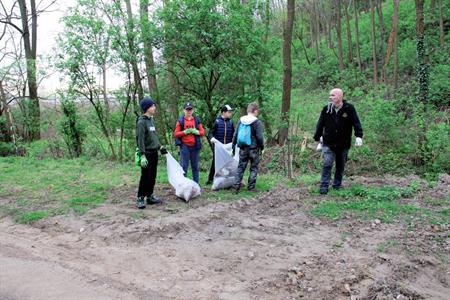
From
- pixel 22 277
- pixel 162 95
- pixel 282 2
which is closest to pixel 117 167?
pixel 162 95

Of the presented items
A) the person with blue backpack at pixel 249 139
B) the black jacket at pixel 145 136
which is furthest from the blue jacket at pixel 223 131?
the black jacket at pixel 145 136

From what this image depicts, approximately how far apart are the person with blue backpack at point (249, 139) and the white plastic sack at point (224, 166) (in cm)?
22

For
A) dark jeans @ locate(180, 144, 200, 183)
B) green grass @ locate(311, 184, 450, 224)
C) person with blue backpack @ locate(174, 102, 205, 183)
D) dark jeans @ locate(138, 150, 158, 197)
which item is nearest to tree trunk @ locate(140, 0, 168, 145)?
person with blue backpack @ locate(174, 102, 205, 183)

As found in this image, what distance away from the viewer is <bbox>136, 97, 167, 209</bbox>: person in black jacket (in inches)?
244

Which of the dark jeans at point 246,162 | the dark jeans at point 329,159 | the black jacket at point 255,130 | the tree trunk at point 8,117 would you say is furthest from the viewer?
the tree trunk at point 8,117

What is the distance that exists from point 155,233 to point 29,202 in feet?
11.3

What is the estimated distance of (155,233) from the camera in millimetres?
5336

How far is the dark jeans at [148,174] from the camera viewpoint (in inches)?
253

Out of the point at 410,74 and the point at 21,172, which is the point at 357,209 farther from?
the point at 410,74

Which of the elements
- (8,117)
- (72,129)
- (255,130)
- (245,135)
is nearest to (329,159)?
(255,130)

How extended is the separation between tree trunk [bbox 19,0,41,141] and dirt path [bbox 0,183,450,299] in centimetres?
1013

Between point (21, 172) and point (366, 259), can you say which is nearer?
point (366, 259)

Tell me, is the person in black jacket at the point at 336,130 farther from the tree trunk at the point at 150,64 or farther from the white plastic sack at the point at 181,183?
the tree trunk at the point at 150,64

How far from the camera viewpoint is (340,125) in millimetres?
6785
